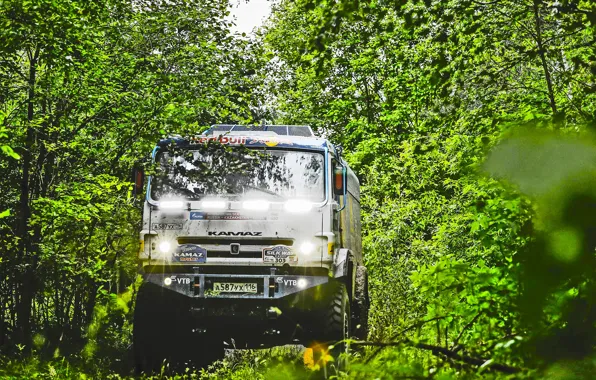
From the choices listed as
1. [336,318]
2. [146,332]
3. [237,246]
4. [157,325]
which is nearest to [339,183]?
[237,246]

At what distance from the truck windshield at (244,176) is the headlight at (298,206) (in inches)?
2.7

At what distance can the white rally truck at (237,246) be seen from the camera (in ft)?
33.2

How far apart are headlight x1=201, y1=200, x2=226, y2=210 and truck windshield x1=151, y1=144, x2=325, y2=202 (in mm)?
94

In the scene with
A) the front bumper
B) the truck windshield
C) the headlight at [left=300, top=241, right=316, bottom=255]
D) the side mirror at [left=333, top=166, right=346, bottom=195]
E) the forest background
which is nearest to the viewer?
the forest background

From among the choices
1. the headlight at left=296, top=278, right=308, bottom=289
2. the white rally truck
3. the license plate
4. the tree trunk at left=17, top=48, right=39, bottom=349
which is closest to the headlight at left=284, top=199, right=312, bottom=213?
the white rally truck

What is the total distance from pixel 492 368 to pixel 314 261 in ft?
25.9

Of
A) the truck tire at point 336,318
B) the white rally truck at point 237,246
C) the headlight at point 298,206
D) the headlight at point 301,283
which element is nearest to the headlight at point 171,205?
the white rally truck at point 237,246

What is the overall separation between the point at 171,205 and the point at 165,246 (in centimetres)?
53

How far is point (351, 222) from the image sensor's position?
14.0 metres

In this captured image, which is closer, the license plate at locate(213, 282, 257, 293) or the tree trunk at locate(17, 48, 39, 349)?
the license plate at locate(213, 282, 257, 293)

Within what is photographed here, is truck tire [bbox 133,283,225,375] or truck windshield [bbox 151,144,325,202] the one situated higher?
truck windshield [bbox 151,144,325,202]

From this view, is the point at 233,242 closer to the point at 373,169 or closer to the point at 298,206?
the point at 298,206

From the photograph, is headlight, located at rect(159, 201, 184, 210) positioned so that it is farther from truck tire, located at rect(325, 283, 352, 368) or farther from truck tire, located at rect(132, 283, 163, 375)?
truck tire, located at rect(325, 283, 352, 368)

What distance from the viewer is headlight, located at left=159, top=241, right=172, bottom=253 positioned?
402 inches
